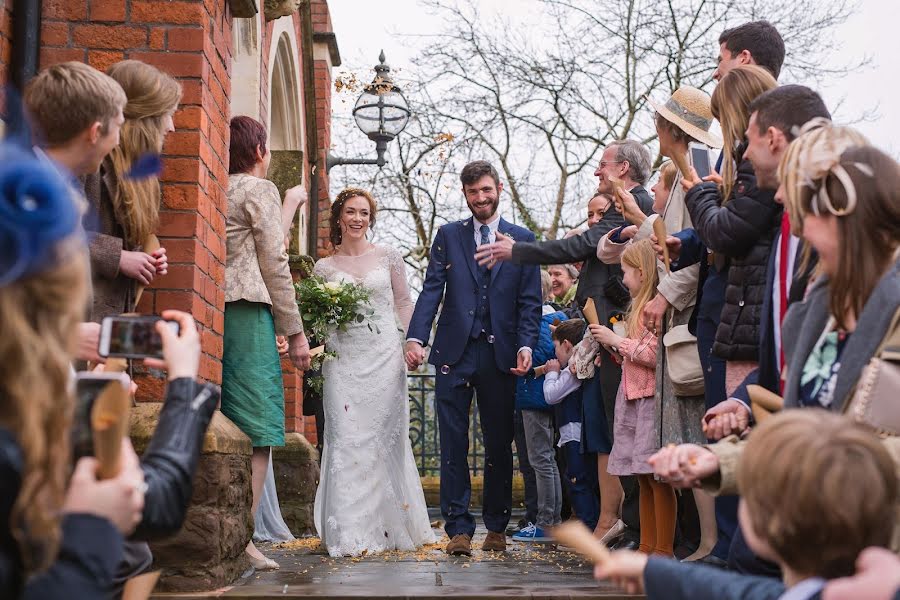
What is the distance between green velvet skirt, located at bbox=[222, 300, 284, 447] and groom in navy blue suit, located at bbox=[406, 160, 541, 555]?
1.34 metres

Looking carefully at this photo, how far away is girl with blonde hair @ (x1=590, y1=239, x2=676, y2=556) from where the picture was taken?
6.07m

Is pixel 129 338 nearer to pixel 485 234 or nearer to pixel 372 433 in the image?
pixel 485 234

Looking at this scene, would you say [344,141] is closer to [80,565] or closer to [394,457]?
[394,457]

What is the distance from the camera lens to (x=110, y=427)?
196cm

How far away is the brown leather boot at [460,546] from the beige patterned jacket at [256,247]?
188 centimetres

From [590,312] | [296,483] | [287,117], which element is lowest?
[296,483]

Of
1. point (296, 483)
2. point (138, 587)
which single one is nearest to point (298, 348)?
point (138, 587)

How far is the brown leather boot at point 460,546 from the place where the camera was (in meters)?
7.20

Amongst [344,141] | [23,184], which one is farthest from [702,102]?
[344,141]

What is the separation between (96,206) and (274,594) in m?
1.90

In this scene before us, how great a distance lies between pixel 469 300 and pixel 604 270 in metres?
0.90

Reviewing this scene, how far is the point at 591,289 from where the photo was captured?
748cm

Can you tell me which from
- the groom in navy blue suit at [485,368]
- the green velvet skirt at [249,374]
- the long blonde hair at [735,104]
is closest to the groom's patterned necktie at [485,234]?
the groom in navy blue suit at [485,368]

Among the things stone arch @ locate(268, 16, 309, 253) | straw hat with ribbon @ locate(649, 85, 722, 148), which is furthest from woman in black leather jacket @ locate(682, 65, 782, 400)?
stone arch @ locate(268, 16, 309, 253)
